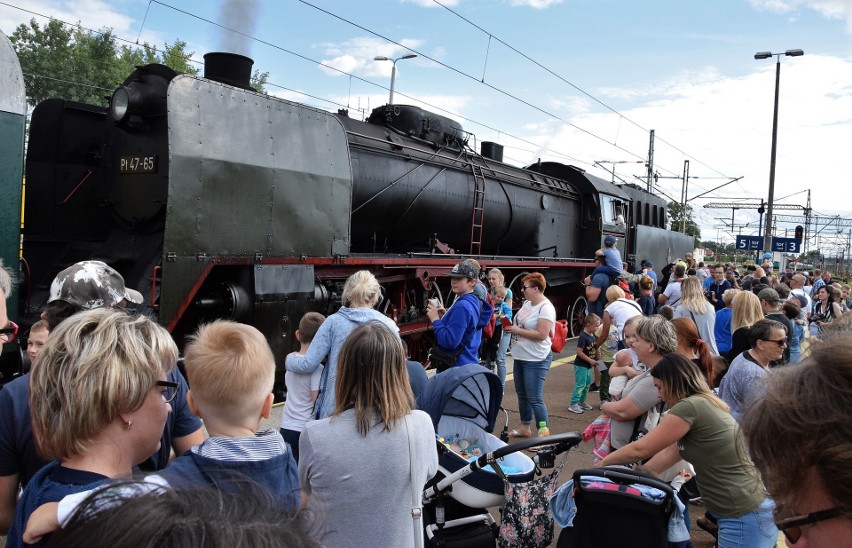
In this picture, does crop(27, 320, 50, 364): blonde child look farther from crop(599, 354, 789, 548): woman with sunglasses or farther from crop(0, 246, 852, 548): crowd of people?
crop(599, 354, 789, 548): woman with sunglasses

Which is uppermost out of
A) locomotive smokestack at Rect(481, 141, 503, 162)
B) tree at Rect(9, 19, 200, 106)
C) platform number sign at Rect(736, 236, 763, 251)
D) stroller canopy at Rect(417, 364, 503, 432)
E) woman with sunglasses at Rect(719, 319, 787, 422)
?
tree at Rect(9, 19, 200, 106)

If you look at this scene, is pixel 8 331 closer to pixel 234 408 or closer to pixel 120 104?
pixel 234 408

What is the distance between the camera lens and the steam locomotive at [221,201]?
595cm

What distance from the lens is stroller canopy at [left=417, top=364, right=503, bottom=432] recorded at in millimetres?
3711

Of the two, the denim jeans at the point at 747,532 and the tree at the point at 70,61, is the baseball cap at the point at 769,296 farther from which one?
the tree at the point at 70,61

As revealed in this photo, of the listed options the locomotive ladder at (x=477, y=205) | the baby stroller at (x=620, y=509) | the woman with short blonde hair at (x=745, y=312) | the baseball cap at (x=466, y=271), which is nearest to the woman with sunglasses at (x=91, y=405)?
the baby stroller at (x=620, y=509)

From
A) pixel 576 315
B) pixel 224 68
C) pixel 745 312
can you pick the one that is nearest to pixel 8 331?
pixel 224 68

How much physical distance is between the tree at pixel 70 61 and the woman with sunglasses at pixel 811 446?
3743cm

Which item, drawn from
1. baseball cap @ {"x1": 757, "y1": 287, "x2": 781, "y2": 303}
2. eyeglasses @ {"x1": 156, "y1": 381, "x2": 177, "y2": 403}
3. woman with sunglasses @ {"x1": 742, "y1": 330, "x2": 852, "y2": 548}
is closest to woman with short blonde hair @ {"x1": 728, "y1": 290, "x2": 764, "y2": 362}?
baseball cap @ {"x1": 757, "y1": 287, "x2": 781, "y2": 303}

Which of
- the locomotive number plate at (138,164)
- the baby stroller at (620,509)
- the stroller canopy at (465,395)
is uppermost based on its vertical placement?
the locomotive number plate at (138,164)

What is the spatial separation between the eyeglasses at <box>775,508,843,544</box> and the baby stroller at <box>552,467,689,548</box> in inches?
57.9

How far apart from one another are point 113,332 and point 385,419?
1.21m

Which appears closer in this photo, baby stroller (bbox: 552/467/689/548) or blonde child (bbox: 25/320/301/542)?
blonde child (bbox: 25/320/301/542)

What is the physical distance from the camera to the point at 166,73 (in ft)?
20.5
